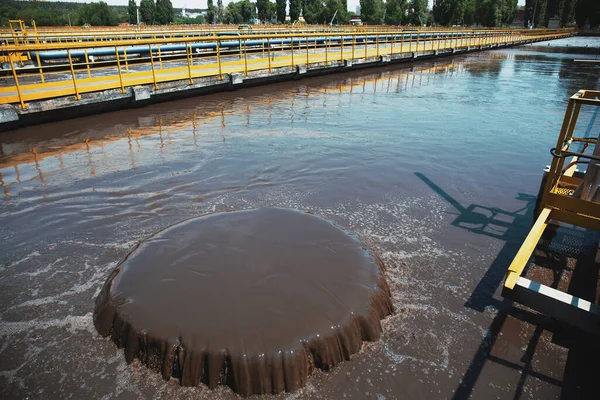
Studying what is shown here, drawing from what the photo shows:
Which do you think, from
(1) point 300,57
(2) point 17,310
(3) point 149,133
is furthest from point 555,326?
(1) point 300,57

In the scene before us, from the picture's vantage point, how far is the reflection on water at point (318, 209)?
3.13 metres

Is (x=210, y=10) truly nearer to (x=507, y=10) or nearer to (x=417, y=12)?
(x=417, y=12)

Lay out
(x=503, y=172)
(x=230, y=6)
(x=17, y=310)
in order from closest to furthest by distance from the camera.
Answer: (x=17, y=310), (x=503, y=172), (x=230, y=6)

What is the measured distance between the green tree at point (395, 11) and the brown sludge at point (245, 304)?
10411 centimetres

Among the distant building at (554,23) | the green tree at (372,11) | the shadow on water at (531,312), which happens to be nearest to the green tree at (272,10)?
the green tree at (372,11)

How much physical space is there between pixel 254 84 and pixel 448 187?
11258mm

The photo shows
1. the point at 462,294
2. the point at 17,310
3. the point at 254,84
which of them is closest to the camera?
the point at 17,310

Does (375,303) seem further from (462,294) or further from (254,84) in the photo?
(254,84)

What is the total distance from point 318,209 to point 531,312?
2894 mm

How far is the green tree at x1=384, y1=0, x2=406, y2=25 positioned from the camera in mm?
95094

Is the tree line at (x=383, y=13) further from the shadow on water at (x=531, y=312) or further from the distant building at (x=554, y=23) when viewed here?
the shadow on water at (x=531, y=312)

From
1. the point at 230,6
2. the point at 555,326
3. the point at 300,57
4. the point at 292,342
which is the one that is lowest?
the point at 555,326

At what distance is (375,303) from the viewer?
3.59 m

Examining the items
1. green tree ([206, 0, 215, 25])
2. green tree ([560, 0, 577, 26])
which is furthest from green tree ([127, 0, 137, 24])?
green tree ([560, 0, 577, 26])
